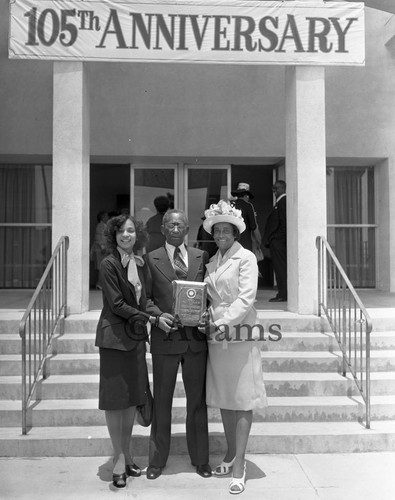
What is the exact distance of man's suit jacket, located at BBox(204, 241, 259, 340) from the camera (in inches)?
168

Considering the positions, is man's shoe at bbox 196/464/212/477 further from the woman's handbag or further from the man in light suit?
the woman's handbag

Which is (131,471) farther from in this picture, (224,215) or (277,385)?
(224,215)

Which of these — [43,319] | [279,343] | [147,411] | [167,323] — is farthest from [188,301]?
[279,343]

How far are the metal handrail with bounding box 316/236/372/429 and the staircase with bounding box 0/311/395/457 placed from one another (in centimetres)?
→ 12

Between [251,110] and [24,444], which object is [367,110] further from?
[24,444]

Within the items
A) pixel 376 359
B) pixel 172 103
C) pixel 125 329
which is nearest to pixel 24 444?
pixel 125 329

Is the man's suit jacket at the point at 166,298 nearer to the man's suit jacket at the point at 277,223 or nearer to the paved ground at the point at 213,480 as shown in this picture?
the paved ground at the point at 213,480

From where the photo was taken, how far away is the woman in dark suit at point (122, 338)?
168 inches

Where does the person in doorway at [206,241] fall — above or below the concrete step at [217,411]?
above

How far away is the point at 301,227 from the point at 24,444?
3.85 meters

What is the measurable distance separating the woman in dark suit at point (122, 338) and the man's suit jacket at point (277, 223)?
427cm

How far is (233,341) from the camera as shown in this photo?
169 inches

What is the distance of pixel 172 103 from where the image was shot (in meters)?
9.70

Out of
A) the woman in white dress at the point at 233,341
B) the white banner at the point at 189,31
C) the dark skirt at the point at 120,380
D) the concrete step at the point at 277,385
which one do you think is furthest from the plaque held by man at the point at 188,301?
the white banner at the point at 189,31
